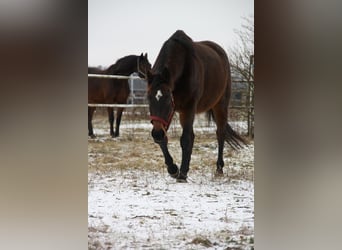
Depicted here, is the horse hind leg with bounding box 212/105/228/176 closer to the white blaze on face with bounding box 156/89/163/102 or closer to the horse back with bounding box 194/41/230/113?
the horse back with bounding box 194/41/230/113

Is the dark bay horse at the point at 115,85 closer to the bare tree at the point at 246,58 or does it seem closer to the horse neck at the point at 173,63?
the horse neck at the point at 173,63

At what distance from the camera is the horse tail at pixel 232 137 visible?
270 cm

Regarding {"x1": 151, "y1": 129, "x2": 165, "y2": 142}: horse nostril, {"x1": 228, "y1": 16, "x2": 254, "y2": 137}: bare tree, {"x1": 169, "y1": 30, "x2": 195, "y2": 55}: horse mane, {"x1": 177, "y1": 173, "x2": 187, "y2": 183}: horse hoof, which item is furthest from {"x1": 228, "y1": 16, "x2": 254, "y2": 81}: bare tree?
{"x1": 177, "y1": 173, "x2": 187, "y2": 183}: horse hoof

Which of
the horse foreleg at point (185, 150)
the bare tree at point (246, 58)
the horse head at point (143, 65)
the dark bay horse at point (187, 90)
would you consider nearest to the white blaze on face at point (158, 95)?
the dark bay horse at point (187, 90)

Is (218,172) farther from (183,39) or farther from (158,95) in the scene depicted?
(183,39)

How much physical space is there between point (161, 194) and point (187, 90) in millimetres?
647

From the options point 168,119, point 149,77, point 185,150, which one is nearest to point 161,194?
point 185,150

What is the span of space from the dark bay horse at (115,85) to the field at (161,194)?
0.05 m
